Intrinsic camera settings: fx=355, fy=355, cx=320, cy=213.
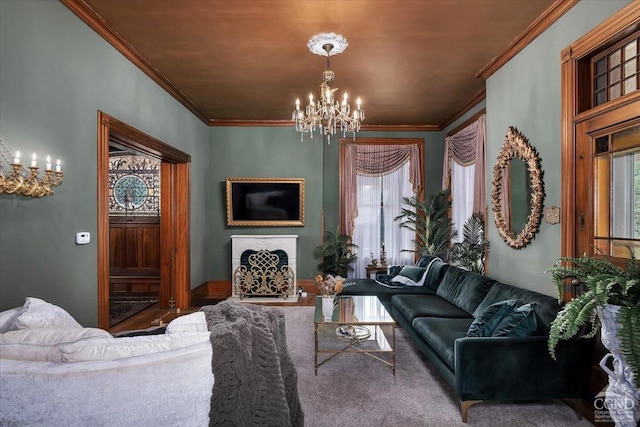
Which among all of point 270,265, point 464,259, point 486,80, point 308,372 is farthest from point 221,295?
point 486,80

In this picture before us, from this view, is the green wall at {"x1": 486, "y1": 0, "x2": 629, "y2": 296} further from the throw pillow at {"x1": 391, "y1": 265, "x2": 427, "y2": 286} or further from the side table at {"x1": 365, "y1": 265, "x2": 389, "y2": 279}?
the side table at {"x1": 365, "y1": 265, "x2": 389, "y2": 279}

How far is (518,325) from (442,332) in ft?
2.18

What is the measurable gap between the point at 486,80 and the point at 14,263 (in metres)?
4.82

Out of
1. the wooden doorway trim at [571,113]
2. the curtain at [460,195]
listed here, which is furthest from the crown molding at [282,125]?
the wooden doorway trim at [571,113]

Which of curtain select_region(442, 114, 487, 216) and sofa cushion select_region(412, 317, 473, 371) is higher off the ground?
curtain select_region(442, 114, 487, 216)

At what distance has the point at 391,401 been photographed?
2.69 m

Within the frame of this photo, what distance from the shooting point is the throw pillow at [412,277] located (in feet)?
16.1

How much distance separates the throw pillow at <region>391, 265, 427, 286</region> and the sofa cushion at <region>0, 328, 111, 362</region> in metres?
4.01

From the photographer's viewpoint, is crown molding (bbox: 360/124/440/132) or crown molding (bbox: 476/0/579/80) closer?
crown molding (bbox: 476/0/579/80)

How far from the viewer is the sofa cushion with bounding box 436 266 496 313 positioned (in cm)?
358

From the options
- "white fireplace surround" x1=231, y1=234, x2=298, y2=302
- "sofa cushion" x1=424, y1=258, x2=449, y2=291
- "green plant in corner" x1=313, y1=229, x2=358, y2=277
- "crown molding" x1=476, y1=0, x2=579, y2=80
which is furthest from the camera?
"green plant in corner" x1=313, y1=229, x2=358, y2=277

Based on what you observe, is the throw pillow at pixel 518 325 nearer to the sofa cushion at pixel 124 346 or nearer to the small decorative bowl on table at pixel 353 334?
the small decorative bowl on table at pixel 353 334

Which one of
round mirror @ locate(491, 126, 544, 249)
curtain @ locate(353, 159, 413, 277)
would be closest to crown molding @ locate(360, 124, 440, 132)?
curtain @ locate(353, 159, 413, 277)

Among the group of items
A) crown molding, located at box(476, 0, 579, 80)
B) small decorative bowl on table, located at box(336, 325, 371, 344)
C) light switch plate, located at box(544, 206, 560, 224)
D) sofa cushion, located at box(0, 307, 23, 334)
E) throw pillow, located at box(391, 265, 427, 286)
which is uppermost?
crown molding, located at box(476, 0, 579, 80)
